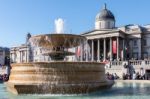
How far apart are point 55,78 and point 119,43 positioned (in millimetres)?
46114

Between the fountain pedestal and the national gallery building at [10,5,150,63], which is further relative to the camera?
the national gallery building at [10,5,150,63]

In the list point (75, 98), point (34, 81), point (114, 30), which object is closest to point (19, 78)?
point (34, 81)

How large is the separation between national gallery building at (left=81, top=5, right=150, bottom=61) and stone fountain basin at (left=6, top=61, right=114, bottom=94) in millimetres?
41868

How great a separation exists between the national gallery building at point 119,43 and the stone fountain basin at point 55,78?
41868mm

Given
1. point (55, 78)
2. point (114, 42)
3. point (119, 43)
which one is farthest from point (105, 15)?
point (55, 78)

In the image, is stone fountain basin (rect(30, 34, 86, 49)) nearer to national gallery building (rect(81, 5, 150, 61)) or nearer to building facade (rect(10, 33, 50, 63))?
national gallery building (rect(81, 5, 150, 61))

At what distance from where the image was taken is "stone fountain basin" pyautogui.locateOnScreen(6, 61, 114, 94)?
54.2 ft

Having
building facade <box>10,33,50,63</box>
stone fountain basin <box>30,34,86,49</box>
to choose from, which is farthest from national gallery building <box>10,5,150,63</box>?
stone fountain basin <box>30,34,86,49</box>

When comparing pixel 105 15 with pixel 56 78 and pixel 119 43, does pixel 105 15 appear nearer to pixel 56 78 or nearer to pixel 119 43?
pixel 119 43

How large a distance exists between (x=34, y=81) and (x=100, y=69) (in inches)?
145

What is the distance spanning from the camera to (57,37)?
2042cm

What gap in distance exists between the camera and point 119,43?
61938 millimetres

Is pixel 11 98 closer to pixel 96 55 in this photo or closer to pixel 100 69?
pixel 100 69

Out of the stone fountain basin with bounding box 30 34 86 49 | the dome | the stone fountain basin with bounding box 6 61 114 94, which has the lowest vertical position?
the stone fountain basin with bounding box 6 61 114 94
